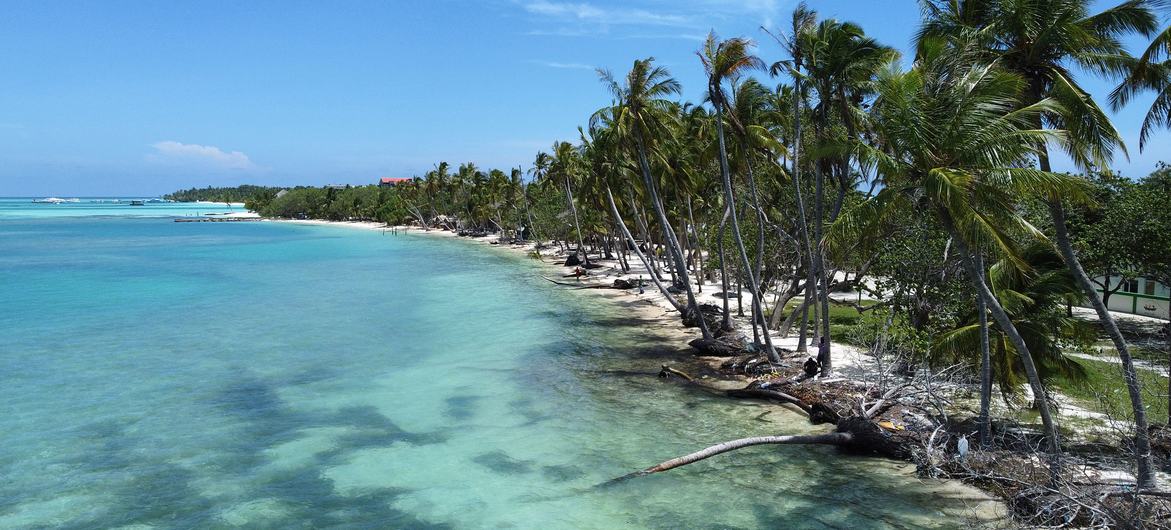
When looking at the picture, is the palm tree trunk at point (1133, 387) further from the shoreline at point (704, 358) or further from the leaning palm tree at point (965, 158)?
the shoreline at point (704, 358)

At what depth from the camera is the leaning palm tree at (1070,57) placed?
11.0 metres

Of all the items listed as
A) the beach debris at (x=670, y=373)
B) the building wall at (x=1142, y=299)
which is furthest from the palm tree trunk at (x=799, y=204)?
the building wall at (x=1142, y=299)

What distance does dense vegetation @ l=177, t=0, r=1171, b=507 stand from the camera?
10.6m

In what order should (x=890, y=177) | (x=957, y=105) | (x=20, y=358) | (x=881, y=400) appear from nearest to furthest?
(x=957, y=105) < (x=890, y=177) < (x=881, y=400) < (x=20, y=358)

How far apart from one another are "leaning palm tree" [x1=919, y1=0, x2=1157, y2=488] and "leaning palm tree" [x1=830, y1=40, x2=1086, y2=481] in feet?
2.00

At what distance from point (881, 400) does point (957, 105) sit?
665cm

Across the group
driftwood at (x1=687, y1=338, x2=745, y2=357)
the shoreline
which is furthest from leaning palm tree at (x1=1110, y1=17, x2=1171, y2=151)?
driftwood at (x1=687, y1=338, x2=745, y2=357)

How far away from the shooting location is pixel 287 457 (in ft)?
51.0

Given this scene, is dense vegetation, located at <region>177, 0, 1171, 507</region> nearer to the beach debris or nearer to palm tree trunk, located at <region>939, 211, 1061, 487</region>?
palm tree trunk, located at <region>939, 211, 1061, 487</region>

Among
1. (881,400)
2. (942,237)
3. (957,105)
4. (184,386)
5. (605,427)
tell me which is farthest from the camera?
(184,386)

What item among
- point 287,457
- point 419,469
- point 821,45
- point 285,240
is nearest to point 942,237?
point 821,45

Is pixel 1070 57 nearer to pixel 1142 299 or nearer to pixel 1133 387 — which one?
pixel 1133 387

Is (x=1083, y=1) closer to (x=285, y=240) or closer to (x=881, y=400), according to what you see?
(x=881, y=400)

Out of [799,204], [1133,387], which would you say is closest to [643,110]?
[799,204]
